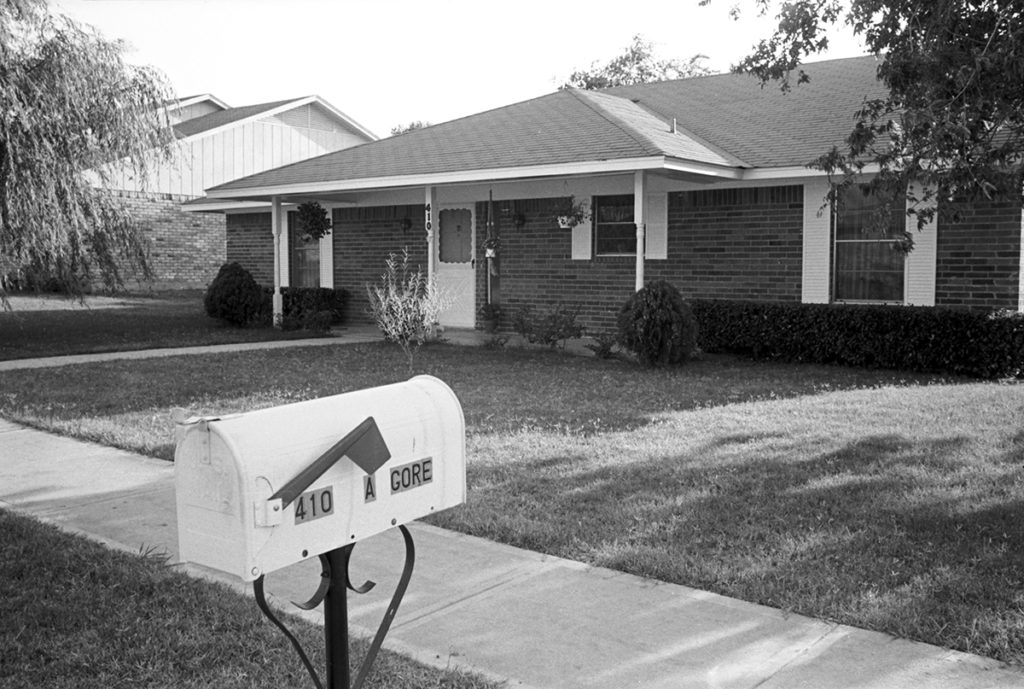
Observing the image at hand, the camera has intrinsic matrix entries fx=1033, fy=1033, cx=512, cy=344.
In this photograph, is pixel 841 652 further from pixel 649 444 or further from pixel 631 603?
pixel 649 444

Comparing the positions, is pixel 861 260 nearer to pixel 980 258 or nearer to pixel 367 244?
pixel 980 258

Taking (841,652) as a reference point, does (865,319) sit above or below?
above

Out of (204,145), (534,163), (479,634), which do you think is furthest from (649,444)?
(204,145)

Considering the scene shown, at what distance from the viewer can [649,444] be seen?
7.98 metres

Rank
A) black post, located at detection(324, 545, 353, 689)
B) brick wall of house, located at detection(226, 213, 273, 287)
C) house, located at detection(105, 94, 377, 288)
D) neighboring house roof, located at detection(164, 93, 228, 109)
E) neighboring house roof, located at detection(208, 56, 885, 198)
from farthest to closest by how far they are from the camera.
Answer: neighboring house roof, located at detection(164, 93, 228, 109), house, located at detection(105, 94, 377, 288), brick wall of house, located at detection(226, 213, 273, 287), neighboring house roof, located at detection(208, 56, 885, 198), black post, located at detection(324, 545, 353, 689)

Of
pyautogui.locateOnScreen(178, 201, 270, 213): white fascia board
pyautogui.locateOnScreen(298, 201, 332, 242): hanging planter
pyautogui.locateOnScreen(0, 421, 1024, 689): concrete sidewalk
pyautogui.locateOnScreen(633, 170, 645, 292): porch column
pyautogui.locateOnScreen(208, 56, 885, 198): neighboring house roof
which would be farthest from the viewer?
pyautogui.locateOnScreen(178, 201, 270, 213): white fascia board

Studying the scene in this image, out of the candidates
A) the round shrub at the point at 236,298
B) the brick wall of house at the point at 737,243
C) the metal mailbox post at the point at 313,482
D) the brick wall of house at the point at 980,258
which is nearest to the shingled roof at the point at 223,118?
the round shrub at the point at 236,298

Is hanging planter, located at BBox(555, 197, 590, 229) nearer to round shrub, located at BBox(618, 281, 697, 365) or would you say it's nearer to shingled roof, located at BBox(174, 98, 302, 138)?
round shrub, located at BBox(618, 281, 697, 365)

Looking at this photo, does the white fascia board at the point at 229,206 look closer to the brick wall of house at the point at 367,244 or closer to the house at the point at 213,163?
the brick wall of house at the point at 367,244

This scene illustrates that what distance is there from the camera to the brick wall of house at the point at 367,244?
61.7 feet

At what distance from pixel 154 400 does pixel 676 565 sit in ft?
22.5

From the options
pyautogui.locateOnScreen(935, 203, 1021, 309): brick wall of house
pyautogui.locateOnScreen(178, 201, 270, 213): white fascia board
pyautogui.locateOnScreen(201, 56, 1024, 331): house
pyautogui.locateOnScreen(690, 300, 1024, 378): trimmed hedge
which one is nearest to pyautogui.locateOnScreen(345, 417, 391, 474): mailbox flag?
pyautogui.locateOnScreen(201, 56, 1024, 331): house

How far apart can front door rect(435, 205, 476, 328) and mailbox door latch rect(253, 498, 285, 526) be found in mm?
15277

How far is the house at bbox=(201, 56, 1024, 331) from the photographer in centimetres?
1330
